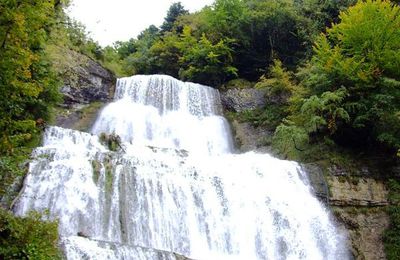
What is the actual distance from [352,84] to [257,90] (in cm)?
664

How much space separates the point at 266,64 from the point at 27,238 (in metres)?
19.2

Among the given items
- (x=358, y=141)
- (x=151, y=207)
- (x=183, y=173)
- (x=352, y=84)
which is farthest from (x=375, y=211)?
(x=151, y=207)

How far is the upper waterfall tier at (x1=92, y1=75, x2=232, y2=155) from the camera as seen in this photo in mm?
19203

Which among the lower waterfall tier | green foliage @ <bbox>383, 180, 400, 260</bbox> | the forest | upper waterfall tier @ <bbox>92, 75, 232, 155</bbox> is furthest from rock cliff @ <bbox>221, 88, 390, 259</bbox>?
upper waterfall tier @ <bbox>92, 75, 232, 155</bbox>

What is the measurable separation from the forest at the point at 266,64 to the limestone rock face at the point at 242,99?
1.87 feet

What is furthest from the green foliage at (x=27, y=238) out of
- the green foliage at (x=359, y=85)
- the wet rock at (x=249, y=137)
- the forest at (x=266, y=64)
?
the wet rock at (x=249, y=137)

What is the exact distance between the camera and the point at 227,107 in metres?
22.5

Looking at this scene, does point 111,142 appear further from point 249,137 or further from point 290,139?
point 249,137

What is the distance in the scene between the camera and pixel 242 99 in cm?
2255

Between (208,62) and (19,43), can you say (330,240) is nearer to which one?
(19,43)

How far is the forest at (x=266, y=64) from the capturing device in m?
7.61

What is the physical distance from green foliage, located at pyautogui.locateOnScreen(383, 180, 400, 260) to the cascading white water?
5.25ft

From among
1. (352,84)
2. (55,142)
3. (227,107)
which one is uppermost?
(227,107)

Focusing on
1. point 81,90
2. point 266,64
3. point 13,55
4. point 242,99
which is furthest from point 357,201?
point 81,90
